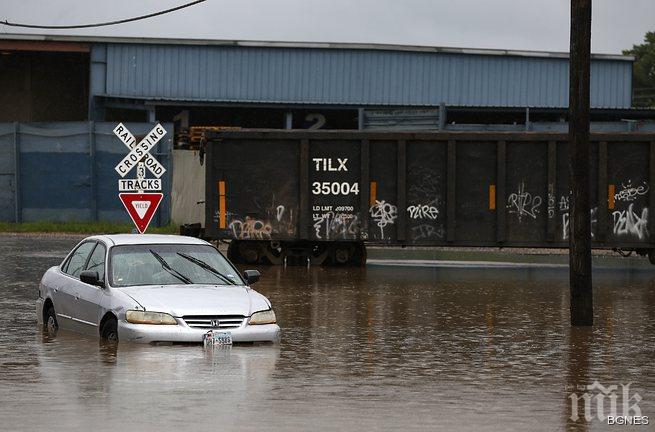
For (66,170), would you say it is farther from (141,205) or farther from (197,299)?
(197,299)

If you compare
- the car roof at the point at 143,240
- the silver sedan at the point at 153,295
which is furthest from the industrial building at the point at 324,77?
the silver sedan at the point at 153,295

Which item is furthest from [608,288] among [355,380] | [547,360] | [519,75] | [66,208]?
[519,75]

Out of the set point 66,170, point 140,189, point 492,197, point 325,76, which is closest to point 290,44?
point 325,76

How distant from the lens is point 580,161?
57.9ft

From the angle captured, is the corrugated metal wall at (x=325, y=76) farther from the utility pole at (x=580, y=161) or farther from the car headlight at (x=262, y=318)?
the car headlight at (x=262, y=318)

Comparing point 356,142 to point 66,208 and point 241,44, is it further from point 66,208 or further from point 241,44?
point 241,44

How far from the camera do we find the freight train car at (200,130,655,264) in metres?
28.6

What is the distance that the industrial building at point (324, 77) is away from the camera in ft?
164

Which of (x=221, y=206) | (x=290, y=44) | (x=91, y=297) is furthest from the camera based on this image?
(x=290, y=44)

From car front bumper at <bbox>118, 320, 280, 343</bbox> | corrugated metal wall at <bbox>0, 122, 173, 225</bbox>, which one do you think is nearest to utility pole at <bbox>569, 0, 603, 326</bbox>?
car front bumper at <bbox>118, 320, 280, 343</bbox>

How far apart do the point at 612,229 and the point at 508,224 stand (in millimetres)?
2164

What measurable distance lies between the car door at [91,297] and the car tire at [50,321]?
73 cm

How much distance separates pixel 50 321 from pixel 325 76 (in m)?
35.3

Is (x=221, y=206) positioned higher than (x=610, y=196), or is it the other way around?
(x=610, y=196)
